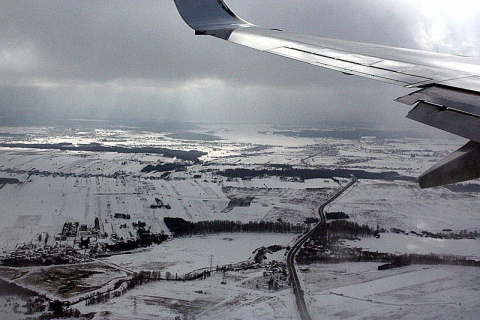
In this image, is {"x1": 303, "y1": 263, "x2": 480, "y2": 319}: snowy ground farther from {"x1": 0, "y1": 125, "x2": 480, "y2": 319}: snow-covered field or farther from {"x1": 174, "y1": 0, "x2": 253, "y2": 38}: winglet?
{"x1": 174, "y1": 0, "x2": 253, "y2": 38}: winglet

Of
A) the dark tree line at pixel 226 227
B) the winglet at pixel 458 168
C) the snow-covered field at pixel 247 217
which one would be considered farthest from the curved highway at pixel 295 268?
the winglet at pixel 458 168

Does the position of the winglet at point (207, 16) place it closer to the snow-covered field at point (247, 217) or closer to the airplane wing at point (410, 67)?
the airplane wing at point (410, 67)

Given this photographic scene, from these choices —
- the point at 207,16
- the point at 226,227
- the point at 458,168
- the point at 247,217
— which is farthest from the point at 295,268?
the point at 458,168

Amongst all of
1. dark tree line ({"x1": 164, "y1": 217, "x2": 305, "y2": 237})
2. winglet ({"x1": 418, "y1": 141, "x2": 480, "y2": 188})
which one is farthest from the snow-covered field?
winglet ({"x1": 418, "y1": 141, "x2": 480, "y2": 188})

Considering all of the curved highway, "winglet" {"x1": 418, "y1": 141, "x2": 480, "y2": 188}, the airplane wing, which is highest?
the airplane wing

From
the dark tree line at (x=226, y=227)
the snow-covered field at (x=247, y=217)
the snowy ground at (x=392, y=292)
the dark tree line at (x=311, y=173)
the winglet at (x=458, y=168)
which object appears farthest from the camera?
the dark tree line at (x=311, y=173)

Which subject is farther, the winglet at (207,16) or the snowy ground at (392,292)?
the snowy ground at (392,292)

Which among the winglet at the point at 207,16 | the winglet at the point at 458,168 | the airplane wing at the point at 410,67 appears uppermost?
the winglet at the point at 207,16
